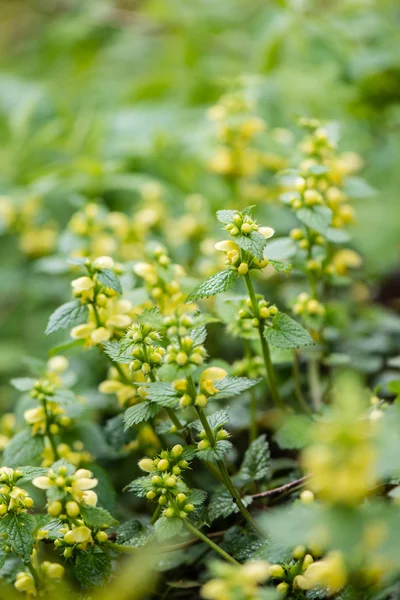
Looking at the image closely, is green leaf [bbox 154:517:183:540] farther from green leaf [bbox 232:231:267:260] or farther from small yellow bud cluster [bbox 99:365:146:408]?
green leaf [bbox 232:231:267:260]

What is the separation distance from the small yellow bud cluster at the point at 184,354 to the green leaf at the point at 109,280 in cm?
14

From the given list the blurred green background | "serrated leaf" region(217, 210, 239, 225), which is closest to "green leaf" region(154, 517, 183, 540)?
"serrated leaf" region(217, 210, 239, 225)

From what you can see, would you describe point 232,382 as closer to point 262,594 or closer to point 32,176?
point 262,594

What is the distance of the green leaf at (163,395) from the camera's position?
0.69 m

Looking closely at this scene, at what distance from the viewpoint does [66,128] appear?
1924mm

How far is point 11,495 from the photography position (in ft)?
2.33

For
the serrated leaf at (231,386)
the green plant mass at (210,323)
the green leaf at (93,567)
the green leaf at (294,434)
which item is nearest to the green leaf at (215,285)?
the green plant mass at (210,323)

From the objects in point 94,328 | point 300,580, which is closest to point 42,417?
point 94,328

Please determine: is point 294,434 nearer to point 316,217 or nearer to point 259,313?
point 259,313

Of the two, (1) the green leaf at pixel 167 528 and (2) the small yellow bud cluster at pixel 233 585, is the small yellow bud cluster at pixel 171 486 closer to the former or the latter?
(1) the green leaf at pixel 167 528

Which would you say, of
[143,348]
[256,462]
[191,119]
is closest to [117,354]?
[143,348]

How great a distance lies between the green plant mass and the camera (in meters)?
0.67

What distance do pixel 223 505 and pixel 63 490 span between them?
0.22 m

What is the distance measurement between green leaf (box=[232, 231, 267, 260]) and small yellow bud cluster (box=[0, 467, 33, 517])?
38 cm
